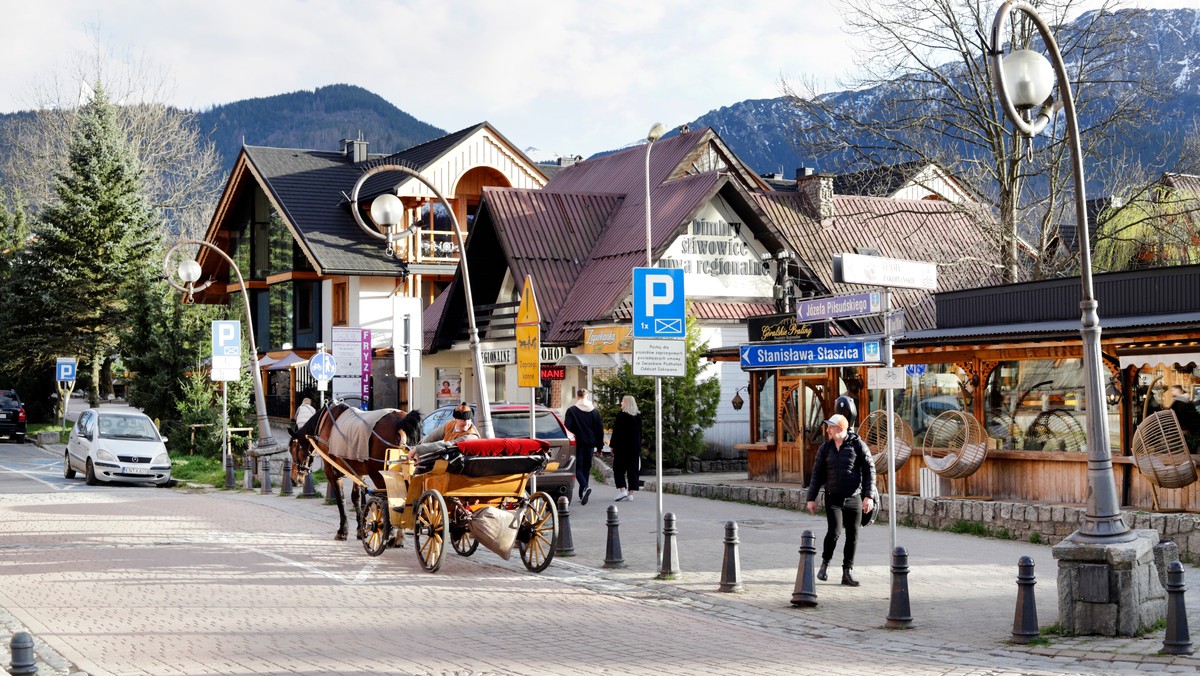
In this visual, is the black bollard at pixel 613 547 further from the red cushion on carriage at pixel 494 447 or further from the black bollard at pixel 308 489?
the black bollard at pixel 308 489

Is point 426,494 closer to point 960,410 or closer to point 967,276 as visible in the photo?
point 960,410

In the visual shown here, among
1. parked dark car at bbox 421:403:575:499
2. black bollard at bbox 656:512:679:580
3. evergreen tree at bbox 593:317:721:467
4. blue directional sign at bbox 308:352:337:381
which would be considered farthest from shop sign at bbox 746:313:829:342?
blue directional sign at bbox 308:352:337:381

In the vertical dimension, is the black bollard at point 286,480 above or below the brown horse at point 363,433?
below

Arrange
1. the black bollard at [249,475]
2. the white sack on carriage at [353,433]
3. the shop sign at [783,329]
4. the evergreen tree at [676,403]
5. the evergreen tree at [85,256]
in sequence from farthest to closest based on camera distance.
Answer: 1. the evergreen tree at [85,256]
2. the black bollard at [249,475]
3. the evergreen tree at [676,403]
4. the shop sign at [783,329]
5. the white sack on carriage at [353,433]

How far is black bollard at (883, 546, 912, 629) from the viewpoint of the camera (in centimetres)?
1125

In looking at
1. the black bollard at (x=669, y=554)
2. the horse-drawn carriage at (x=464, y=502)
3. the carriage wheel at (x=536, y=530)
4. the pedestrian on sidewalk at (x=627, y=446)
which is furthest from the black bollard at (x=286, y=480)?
the black bollard at (x=669, y=554)

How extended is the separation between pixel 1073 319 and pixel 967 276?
55.0 ft

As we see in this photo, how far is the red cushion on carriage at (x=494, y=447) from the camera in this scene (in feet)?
47.1

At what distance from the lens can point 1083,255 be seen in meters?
11.0

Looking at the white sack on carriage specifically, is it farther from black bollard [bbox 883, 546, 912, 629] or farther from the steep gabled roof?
the steep gabled roof

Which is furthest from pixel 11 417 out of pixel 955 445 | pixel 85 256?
pixel 955 445

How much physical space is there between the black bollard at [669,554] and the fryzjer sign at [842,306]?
2823 mm

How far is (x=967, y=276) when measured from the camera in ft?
122

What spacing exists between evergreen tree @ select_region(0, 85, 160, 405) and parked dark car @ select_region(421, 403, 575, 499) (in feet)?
111
